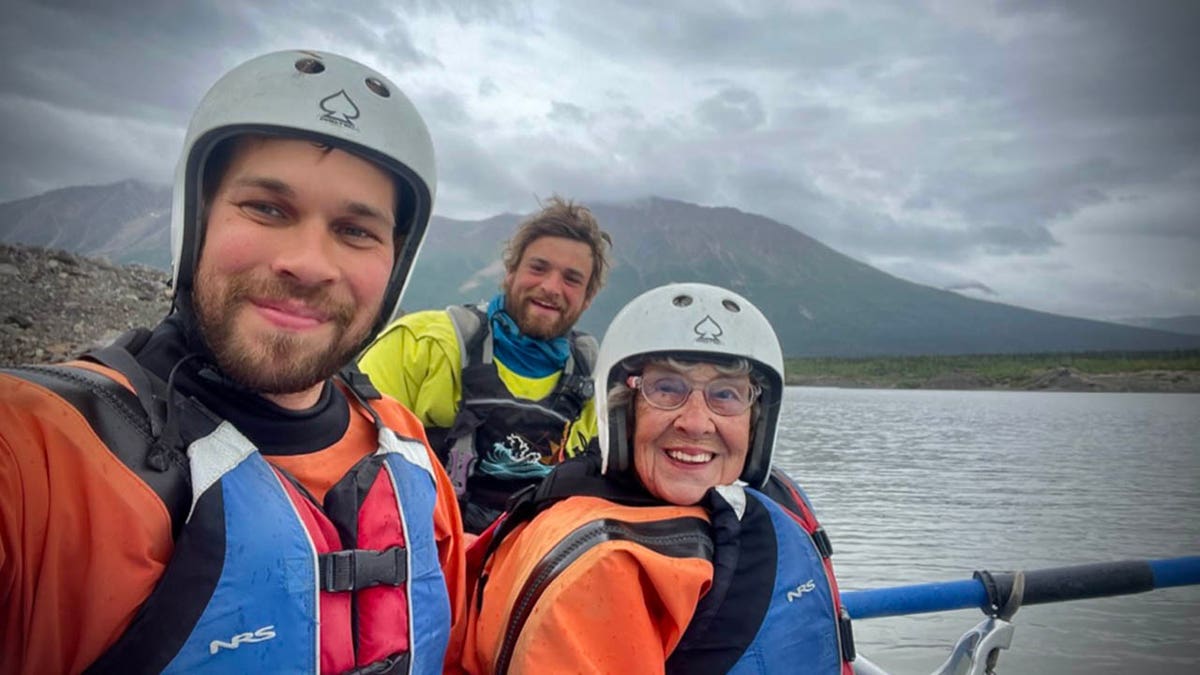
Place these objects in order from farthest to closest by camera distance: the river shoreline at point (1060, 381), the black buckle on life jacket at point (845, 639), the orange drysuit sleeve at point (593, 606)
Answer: the river shoreline at point (1060, 381)
the black buckle on life jacket at point (845, 639)
the orange drysuit sleeve at point (593, 606)

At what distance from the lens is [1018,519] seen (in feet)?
49.1

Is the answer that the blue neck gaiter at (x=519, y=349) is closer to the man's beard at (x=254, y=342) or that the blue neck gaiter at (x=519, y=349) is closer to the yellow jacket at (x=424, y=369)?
the yellow jacket at (x=424, y=369)

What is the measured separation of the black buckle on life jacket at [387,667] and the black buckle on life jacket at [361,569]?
0.57 feet

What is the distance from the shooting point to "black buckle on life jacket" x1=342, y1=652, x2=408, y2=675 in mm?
1847

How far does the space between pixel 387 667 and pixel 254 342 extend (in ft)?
2.81

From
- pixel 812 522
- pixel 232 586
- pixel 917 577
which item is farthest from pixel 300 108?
pixel 917 577

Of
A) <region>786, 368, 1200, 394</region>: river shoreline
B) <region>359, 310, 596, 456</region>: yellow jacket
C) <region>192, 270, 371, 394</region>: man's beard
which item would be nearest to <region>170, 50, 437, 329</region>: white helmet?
<region>192, 270, 371, 394</region>: man's beard

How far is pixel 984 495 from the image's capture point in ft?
57.8

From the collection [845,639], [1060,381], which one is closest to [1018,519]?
[845,639]

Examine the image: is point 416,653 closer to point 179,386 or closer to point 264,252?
point 179,386

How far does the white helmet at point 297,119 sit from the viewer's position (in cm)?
199

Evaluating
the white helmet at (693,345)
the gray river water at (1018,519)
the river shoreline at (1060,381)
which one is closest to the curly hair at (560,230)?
the white helmet at (693,345)

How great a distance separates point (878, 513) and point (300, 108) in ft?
48.3

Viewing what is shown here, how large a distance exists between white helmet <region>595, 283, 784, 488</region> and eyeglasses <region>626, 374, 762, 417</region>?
0.10m
